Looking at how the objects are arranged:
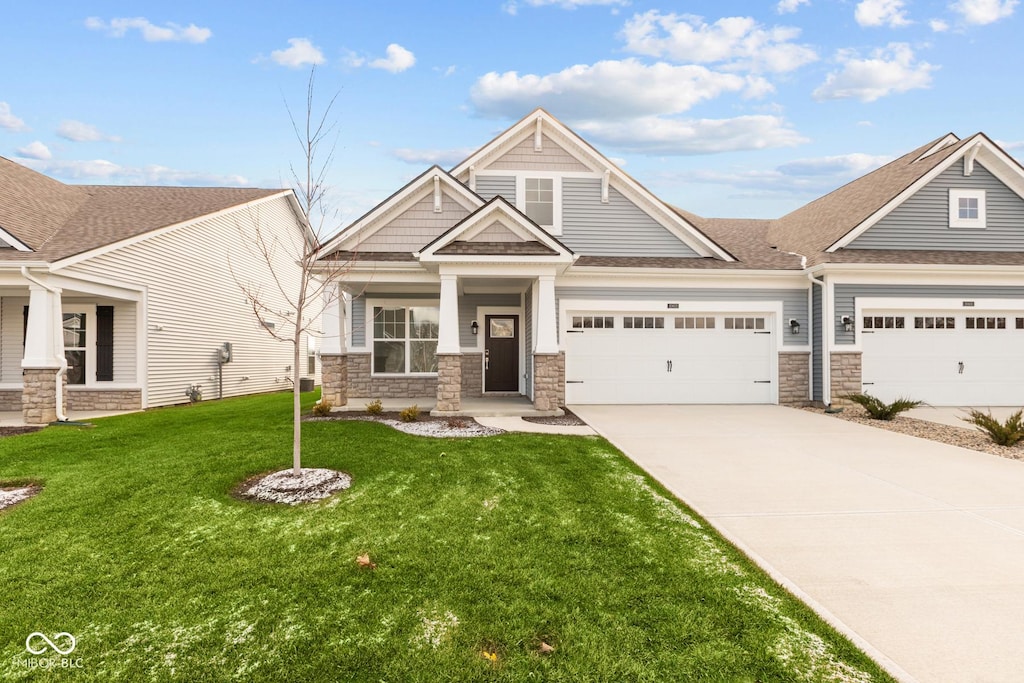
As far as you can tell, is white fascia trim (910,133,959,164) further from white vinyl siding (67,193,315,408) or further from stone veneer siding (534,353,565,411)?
white vinyl siding (67,193,315,408)

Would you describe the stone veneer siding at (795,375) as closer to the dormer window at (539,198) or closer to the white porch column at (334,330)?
the dormer window at (539,198)

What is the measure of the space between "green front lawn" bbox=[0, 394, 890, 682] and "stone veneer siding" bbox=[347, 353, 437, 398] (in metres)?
7.35

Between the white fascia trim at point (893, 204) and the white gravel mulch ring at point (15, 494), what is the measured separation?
1565cm

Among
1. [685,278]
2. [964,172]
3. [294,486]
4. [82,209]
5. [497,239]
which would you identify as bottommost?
[294,486]

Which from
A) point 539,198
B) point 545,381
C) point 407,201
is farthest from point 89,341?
point 539,198

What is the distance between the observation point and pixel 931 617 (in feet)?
9.97

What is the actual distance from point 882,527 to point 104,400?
15.9m

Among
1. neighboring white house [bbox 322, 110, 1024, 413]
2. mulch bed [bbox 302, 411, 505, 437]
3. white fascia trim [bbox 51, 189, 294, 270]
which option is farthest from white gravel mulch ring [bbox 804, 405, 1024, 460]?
white fascia trim [bbox 51, 189, 294, 270]

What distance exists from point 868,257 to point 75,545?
50.3 ft

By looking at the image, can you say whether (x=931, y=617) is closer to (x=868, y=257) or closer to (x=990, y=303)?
(x=868, y=257)

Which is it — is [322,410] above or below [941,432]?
above

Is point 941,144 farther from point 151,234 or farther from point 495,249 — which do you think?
point 151,234

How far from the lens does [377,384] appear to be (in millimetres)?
13664

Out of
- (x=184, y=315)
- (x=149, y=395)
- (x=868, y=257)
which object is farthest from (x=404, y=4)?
(x=868, y=257)
